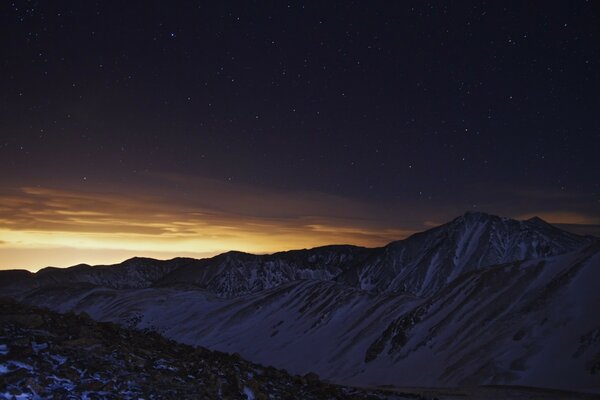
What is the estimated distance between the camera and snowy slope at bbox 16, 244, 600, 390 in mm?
45656

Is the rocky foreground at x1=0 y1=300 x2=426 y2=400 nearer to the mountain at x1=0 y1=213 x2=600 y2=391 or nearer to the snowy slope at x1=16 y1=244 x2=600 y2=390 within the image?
the mountain at x1=0 y1=213 x2=600 y2=391

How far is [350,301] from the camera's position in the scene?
106 metres

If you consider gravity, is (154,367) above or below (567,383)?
above

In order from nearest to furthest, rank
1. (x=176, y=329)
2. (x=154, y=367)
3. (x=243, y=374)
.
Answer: (x=154, y=367), (x=243, y=374), (x=176, y=329)

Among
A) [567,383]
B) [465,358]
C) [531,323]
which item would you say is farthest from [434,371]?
[567,383]

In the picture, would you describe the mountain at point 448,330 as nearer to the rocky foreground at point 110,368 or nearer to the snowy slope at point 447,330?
the snowy slope at point 447,330

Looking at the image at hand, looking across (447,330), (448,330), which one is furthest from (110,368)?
(447,330)

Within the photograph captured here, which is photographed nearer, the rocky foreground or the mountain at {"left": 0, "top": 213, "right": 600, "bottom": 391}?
the rocky foreground

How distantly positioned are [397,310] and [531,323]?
3532cm

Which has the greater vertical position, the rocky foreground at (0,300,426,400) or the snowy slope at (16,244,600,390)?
the rocky foreground at (0,300,426,400)

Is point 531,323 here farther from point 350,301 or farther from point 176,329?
point 176,329

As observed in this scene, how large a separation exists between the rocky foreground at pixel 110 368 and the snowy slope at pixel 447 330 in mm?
32213

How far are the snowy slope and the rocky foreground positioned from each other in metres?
32.2

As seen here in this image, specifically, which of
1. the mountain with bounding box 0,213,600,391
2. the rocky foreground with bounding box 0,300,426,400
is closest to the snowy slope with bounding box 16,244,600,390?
the mountain with bounding box 0,213,600,391
